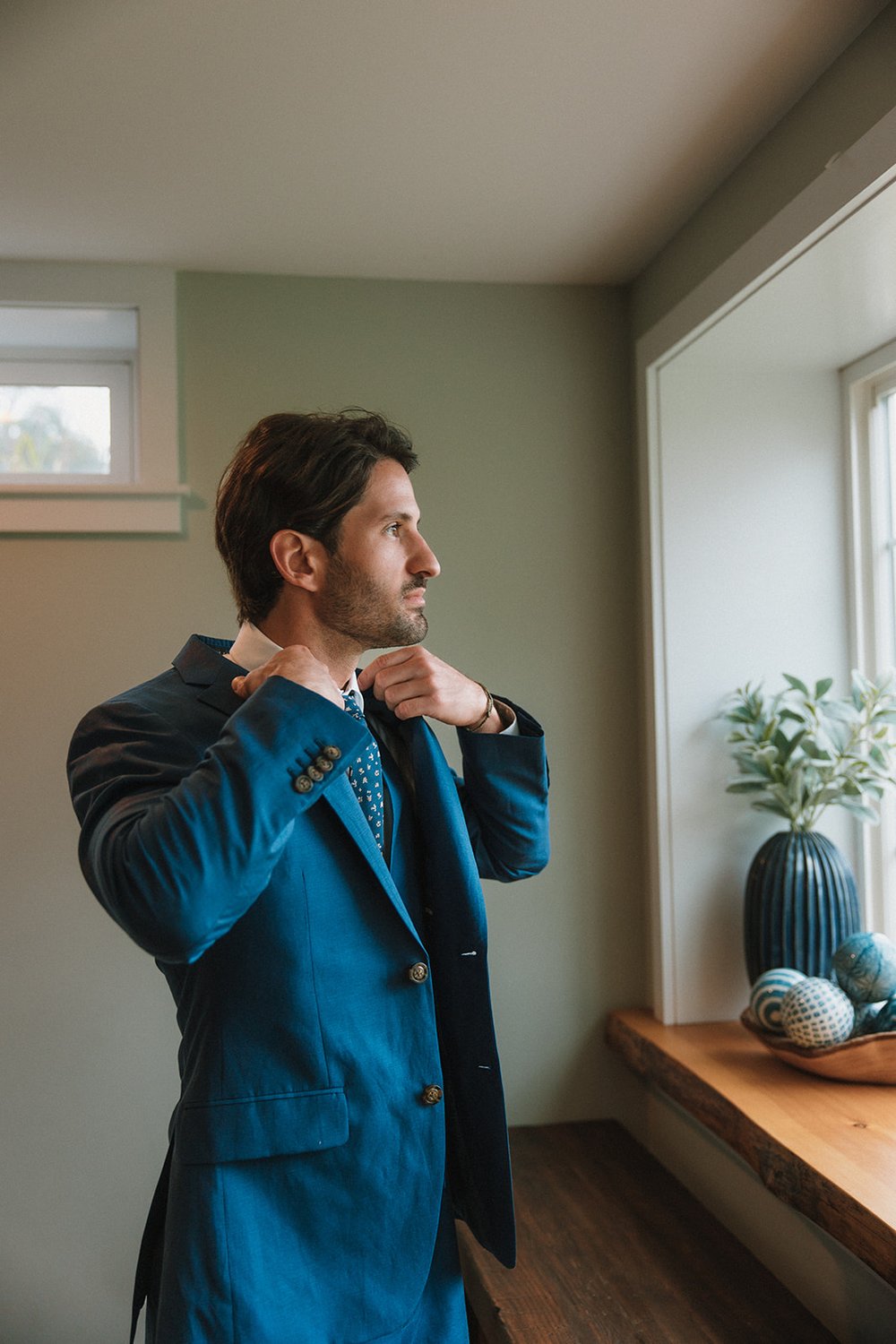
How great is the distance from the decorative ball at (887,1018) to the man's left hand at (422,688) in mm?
1176

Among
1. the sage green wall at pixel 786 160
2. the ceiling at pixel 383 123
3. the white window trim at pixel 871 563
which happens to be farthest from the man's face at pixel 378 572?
the white window trim at pixel 871 563

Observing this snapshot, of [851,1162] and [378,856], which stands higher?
[378,856]

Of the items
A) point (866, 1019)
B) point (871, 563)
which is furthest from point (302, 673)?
point (871, 563)

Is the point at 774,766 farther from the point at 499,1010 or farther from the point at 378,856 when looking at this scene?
the point at 378,856

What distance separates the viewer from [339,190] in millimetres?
2322

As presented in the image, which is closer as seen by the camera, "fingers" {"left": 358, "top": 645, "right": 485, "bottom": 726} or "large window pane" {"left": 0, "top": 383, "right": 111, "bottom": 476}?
"fingers" {"left": 358, "top": 645, "right": 485, "bottom": 726}

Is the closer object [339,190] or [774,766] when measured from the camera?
[339,190]

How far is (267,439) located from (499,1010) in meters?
1.72

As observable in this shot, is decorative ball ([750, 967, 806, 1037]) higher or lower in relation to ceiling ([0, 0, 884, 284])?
lower

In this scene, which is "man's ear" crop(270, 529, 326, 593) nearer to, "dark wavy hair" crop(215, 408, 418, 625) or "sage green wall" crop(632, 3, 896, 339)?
"dark wavy hair" crop(215, 408, 418, 625)

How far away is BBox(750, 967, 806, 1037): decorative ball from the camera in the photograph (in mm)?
2230

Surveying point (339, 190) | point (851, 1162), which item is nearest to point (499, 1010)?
point (851, 1162)

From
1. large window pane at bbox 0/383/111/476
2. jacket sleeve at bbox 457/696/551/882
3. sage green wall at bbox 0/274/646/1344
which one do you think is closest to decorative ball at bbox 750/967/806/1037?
sage green wall at bbox 0/274/646/1344

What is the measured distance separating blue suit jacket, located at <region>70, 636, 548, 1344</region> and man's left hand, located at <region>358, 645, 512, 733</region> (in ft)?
0.55
